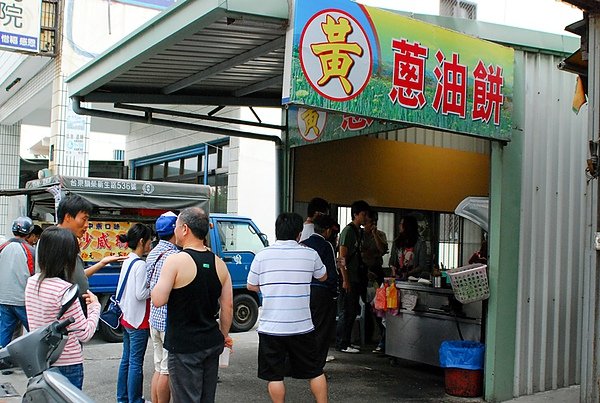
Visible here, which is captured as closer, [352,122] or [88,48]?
[352,122]

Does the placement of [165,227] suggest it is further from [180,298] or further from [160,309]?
[180,298]

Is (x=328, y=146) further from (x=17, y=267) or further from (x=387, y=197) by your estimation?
(x=17, y=267)

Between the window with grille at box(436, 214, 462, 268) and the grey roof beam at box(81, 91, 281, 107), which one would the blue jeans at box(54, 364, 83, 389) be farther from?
the window with grille at box(436, 214, 462, 268)

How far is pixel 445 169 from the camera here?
11102 millimetres

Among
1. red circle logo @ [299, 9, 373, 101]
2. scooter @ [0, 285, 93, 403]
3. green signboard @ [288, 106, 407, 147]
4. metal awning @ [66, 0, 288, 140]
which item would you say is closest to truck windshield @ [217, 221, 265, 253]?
metal awning @ [66, 0, 288, 140]

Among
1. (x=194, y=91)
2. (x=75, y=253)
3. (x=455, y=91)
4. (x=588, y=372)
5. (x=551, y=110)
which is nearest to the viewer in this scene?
(x=75, y=253)

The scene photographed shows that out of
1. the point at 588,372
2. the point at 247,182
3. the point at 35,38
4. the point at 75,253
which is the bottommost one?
the point at 588,372

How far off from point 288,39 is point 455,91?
5.48 feet

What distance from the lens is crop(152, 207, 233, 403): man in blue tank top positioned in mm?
4273

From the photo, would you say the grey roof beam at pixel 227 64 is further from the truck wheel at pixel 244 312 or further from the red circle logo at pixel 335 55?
the truck wheel at pixel 244 312

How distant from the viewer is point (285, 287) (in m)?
5.30

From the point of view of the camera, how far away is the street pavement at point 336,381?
6.68 m

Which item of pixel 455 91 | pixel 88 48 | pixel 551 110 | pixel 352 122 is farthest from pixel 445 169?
pixel 88 48

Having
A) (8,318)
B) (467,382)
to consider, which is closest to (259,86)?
(8,318)
